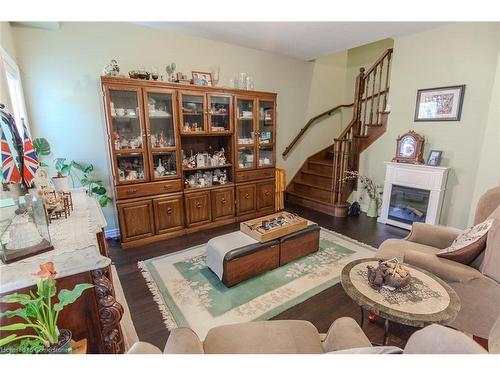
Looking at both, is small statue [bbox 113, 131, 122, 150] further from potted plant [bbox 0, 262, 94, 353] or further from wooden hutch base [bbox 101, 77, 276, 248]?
potted plant [bbox 0, 262, 94, 353]

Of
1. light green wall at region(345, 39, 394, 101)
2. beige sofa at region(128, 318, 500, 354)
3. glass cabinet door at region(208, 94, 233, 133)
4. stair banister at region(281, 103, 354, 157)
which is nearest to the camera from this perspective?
beige sofa at region(128, 318, 500, 354)

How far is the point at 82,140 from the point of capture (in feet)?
10.1

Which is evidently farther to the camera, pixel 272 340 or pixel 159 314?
pixel 159 314

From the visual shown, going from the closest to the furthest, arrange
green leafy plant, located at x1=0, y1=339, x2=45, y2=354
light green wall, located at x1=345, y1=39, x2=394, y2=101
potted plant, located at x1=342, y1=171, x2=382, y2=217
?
green leafy plant, located at x1=0, y1=339, x2=45, y2=354
potted plant, located at x1=342, y1=171, x2=382, y2=217
light green wall, located at x1=345, y1=39, x2=394, y2=101

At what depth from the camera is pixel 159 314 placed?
1.97m

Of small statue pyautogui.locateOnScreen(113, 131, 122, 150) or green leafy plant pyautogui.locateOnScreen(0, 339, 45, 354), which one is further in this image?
small statue pyautogui.locateOnScreen(113, 131, 122, 150)

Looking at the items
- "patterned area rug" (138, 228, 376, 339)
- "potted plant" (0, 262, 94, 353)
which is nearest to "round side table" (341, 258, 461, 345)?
"patterned area rug" (138, 228, 376, 339)

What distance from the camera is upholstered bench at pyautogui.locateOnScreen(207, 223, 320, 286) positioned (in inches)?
89.0

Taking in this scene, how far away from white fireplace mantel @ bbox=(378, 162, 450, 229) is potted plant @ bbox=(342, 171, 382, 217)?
0.19 metres

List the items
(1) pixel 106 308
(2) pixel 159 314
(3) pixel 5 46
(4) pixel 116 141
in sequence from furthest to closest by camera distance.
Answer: (4) pixel 116 141 < (3) pixel 5 46 < (2) pixel 159 314 < (1) pixel 106 308

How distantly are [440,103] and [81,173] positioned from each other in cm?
484

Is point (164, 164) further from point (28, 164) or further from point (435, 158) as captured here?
point (435, 158)

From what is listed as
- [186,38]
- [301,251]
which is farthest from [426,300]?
[186,38]

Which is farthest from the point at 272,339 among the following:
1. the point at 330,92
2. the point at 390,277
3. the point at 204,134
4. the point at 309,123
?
the point at 330,92
